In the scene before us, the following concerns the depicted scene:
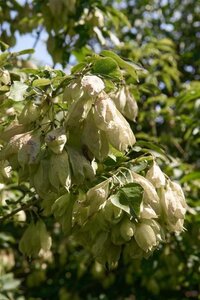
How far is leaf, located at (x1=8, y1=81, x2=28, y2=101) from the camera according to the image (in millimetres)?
1438

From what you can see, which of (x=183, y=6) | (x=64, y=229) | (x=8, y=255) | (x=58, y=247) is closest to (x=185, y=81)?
(x=183, y=6)

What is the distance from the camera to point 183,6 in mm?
6328

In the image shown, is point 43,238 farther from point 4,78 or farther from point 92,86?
point 92,86

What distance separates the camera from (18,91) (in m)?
1.46

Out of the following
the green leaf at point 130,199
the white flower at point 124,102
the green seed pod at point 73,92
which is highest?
the green seed pod at point 73,92

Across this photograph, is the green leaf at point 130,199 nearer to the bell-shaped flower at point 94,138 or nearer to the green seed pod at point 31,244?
the bell-shaped flower at point 94,138

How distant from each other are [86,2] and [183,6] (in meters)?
3.87

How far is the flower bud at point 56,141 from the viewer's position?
1.28m

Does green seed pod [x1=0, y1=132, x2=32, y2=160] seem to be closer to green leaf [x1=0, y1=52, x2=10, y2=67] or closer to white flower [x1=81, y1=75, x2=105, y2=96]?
white flower [x1=81, y1=75, x2=105, y2=96]

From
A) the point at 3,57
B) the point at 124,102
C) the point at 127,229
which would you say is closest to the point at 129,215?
the point at 127,229

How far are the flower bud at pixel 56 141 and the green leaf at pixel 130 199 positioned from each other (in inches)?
7.1

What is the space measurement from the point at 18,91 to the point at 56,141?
0.26 metres

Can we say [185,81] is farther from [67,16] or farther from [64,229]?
[64,229]

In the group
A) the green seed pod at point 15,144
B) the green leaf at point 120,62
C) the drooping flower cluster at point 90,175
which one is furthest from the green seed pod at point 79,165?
the green leaf at point 120,62
